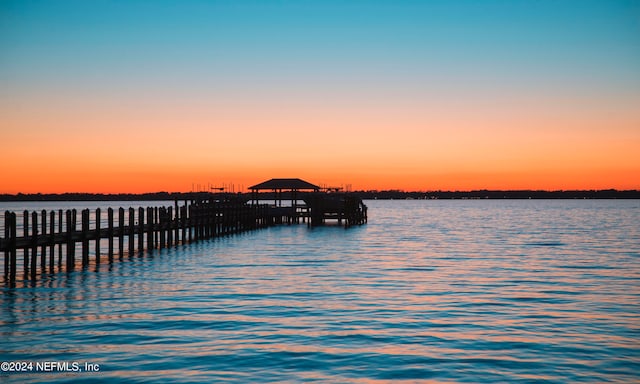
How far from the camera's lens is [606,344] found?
42.8ft

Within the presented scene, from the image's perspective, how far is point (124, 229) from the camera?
31656mm

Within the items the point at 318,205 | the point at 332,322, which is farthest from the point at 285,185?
the point at 332,322

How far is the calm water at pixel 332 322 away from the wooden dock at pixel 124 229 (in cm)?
154

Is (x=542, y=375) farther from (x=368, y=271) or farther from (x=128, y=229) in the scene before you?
(x=128, y=229)

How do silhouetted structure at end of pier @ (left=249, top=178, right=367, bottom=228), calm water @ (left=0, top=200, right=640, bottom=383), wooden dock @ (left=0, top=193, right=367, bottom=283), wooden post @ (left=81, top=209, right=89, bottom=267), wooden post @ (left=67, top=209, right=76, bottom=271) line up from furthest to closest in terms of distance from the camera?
silhouetted structure at end of pier @ (left=249, top=178, right=367, bottom=228), wooden post @ (left=81, top=209, right=89, bottom=267), wooden post @ (left=67, top=209, right=76, bottom=271), wooden dock @ (left=0, top=193, right=367, bottom=283), calm water @ (left=0, top=200, right=640, bottom=383)

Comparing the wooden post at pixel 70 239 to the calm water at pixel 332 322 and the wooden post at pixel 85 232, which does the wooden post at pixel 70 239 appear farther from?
the calm water at pixel 332 322

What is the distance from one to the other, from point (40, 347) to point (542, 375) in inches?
345

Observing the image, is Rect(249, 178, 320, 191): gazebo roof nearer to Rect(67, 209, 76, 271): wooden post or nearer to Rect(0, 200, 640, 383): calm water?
Rect(0, 200, 640, 383): calm water

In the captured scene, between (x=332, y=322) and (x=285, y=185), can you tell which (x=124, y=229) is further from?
(x=285, y=185)

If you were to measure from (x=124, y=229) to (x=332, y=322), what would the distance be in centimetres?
1905

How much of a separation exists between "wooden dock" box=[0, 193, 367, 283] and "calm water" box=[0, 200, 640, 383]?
1.54 metres

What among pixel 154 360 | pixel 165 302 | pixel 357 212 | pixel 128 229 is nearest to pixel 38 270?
pixel 128 229

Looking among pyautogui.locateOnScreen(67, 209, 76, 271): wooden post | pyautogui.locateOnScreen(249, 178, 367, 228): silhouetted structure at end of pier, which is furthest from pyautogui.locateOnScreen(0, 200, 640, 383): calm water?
pyautogui.locateOnScreen(249, 178, 367, 228): silhouetted structure at end of pier

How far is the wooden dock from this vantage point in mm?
23875
